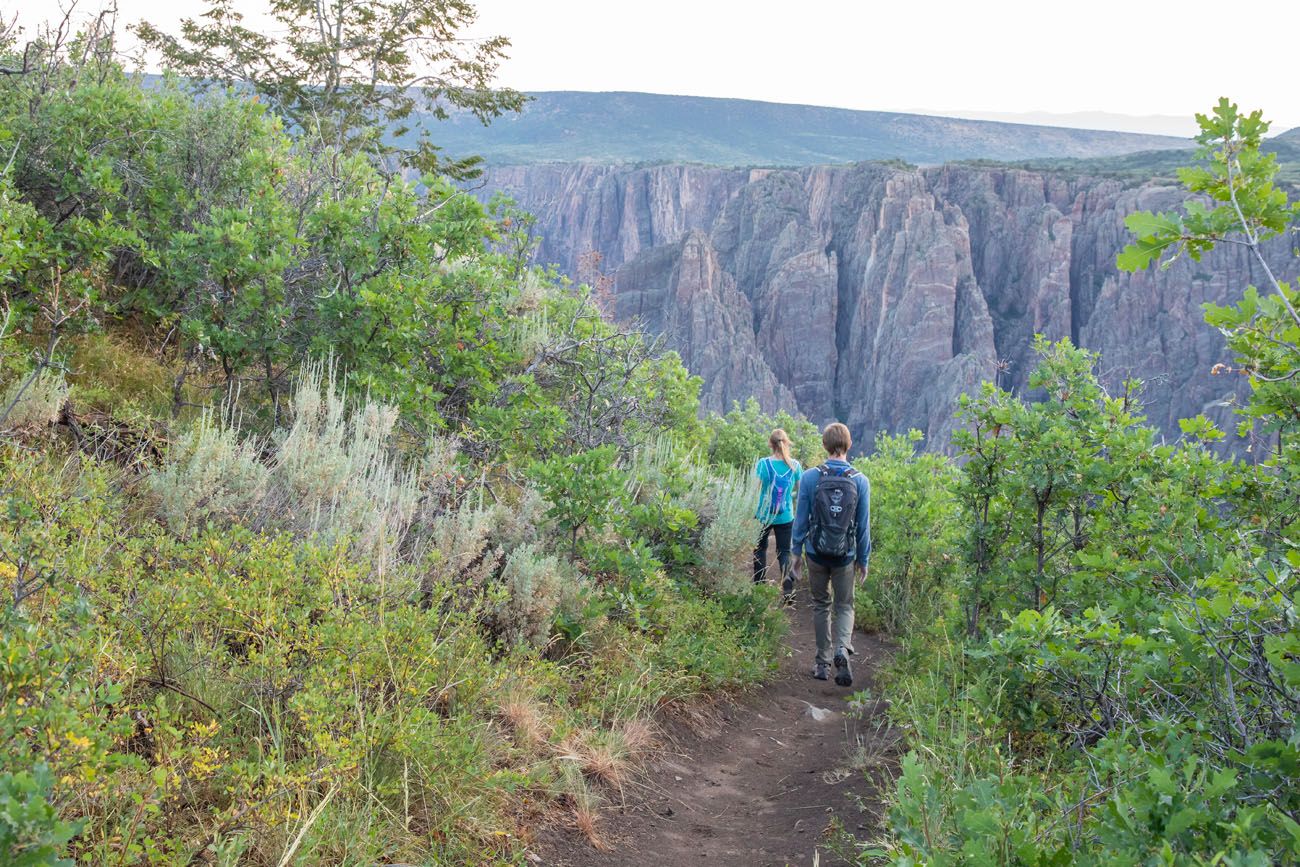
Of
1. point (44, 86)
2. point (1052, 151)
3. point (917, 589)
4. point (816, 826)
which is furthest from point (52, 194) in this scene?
point (1052, 151)

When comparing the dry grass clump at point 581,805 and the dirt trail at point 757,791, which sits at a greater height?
the dry grass clump at point 581,805

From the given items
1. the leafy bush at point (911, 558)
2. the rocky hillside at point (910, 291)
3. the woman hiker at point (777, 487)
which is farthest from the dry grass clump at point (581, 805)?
the rocky hillside at point (910, 291)

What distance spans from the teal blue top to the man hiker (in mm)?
1411

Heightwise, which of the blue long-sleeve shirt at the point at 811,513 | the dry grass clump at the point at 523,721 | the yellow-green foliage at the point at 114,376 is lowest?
the dry grass clump at the point at 523,721

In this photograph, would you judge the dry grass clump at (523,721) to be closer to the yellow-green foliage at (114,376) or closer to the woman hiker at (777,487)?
the yellow-green foliage at (114,376)

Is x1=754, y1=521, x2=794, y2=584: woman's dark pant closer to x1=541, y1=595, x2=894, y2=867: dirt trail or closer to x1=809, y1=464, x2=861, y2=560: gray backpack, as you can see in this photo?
x1=809, y1=464, x2=861, y2=560: gray backpack

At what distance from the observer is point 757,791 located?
4.99 m

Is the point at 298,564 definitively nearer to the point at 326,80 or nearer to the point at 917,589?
the point at 917,589

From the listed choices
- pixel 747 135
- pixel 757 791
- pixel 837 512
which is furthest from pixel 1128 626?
pixel 747 135

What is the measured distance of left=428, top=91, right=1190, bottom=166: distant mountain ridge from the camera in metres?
154

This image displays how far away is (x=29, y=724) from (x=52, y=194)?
593cm

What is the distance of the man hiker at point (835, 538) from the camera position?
265 inches

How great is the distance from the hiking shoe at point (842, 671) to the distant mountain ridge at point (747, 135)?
14535 centimetres

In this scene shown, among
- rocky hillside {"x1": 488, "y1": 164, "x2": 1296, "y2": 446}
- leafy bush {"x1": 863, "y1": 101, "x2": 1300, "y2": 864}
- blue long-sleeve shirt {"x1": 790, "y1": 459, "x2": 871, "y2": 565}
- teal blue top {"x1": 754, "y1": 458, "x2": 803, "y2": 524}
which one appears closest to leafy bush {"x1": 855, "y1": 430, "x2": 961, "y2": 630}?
teal blue top {"x1": 754, "y1": 458, "x2": 803, "y2": 524}
